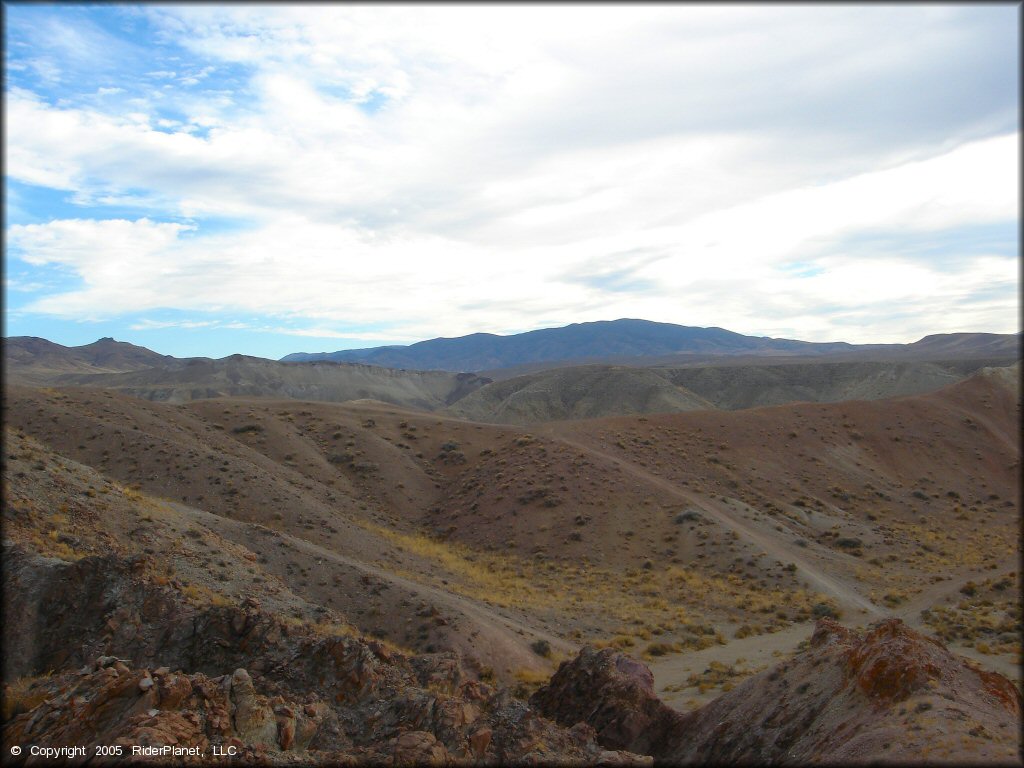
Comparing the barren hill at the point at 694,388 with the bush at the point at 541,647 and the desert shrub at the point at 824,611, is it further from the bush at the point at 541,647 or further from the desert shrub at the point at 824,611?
the bush at the point at 541,647

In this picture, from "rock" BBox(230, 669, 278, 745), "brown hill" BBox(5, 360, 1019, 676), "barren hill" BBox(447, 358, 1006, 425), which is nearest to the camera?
"rock" BBox(230, 669, 278, 745)

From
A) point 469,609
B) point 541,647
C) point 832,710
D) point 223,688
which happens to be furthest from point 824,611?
point 223,688

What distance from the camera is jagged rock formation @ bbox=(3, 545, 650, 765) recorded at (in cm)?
769

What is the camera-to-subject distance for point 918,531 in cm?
3650

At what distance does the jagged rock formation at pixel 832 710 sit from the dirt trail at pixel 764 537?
1541 centimetres

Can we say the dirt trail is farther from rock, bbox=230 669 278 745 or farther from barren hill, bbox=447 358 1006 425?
barren hill, bbox=447 358 1006 425

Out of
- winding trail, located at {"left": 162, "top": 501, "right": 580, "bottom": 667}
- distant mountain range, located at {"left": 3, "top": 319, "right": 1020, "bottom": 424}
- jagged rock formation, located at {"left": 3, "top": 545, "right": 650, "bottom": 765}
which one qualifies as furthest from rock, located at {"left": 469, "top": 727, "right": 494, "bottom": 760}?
distant mountain range, located at {"left": 3, "top": 319, "right": 1020, "bottom": 424}

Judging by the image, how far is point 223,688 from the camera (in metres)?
8.61

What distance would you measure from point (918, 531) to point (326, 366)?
131092 millimetres

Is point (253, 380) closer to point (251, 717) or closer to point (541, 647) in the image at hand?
point (541, 647)

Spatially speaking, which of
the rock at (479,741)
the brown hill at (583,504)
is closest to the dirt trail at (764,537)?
the brown hill at (583,504)

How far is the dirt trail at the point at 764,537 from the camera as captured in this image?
82.2 feet

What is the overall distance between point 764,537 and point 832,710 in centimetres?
2678

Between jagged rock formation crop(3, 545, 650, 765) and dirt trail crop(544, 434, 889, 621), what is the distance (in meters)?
18.9
